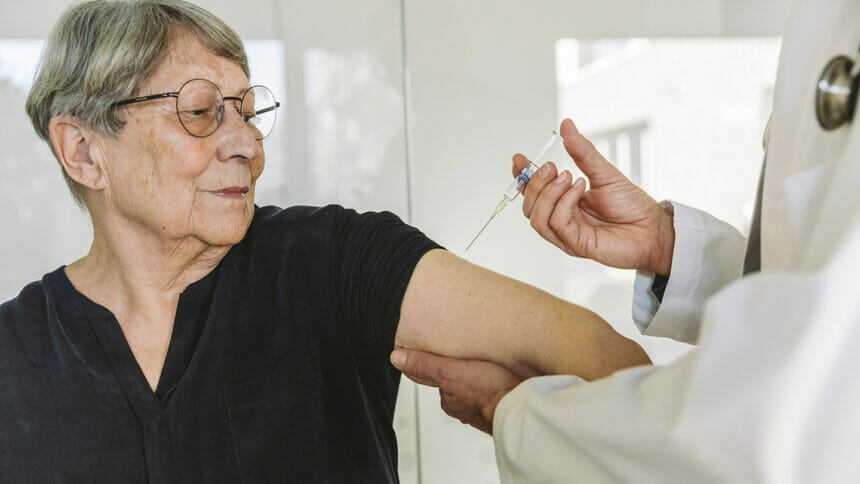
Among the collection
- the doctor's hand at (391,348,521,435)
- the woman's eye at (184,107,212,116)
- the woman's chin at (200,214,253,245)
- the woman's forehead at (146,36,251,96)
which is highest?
the woman's forehead at (146,36,251,96)

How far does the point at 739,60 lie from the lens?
261 cm

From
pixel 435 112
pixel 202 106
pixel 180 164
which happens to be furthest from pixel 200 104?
pixel 435 112

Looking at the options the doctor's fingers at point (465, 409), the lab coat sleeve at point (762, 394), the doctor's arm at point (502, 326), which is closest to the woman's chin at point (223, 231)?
the doctor's arm at point (502, 326)

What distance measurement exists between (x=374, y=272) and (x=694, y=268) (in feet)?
1.84

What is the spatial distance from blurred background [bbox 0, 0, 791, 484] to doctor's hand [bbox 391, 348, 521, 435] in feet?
3.71

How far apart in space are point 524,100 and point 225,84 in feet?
4.07

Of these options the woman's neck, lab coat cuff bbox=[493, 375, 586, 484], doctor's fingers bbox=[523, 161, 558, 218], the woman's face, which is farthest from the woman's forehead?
lab coat cuff bbox=[493, 375, 586, 484]

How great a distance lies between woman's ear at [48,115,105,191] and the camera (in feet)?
4.80

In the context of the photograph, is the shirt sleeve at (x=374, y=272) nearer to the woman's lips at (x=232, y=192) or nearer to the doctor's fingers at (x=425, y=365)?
the doctor's fingers at (x=425, y=365)

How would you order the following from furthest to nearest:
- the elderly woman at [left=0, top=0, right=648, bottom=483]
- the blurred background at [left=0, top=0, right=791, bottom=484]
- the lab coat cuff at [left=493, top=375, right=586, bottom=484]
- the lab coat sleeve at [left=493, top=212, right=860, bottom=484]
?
the blurred background at [left=0, top=0, right=791, bottom=484]
the elderly woman at [left=0, top=0, right=648, bottom=483]
the lab coat cuff at [left=493, top=375, right=586, bottom=484]
the lab coat sleeve at [left=493, top=212, right=860, bottom=484]

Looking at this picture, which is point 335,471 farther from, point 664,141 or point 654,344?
point 664,141

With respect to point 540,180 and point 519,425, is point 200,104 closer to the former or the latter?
point 540,180

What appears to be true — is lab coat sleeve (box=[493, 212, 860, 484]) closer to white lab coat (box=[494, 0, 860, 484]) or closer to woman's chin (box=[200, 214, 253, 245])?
white lab coat (box=[494, 0, 860, 484])

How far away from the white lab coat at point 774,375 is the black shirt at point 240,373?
0.53m
